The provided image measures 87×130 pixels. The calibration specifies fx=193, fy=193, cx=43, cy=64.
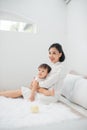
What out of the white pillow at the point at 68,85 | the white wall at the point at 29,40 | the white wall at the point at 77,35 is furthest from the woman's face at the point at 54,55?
the white wall at the point at 29,40

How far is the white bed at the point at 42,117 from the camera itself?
4.87 feet

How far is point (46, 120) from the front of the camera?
5.23 feet

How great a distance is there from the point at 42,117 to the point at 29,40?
2.02 metres

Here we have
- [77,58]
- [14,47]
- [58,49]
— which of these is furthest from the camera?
[14,47]

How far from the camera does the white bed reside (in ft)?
4.87

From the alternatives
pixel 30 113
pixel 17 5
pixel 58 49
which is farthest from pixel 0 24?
pixel 30 113

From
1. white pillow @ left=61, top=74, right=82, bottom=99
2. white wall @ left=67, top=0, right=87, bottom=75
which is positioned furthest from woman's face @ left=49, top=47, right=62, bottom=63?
white wall @ left=67, top=0, right=87, bottom=75

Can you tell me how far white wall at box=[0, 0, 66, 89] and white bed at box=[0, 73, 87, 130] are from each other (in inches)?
50.4

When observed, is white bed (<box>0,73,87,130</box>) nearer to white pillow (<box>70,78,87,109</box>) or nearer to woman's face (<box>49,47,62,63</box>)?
white pillow (<box>70,78,87,109</box>)

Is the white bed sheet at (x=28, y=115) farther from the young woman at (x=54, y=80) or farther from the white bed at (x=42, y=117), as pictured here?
the young woman at (x=54, y=80)

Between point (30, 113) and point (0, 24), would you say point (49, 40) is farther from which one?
point (30, 113)

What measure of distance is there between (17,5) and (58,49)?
1.44 meters

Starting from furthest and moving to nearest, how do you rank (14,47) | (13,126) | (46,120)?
1. (14,47)
2. (46,120)
3. (13,126)

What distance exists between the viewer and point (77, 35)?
3178 millimetres
